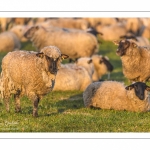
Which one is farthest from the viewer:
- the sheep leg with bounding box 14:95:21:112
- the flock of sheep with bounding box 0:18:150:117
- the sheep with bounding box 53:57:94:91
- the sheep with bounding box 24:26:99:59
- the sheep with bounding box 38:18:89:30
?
the sheep with bounding box 38:18:89:30

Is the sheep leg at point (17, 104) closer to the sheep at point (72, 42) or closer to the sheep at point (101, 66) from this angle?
the sheep at point (101, 66)

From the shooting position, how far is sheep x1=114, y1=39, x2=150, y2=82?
14.6 m

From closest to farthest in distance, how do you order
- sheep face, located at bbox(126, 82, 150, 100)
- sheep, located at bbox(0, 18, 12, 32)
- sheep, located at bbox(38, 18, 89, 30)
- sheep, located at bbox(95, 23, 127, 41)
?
sheep face, located at bbox(126, 82, 150, 100) → sheep, located at bbox(95, 23, 127, 41) → sheep, located at bbox(0, 18, 12, 32) → sheep, located at bbox(38, 18, 89, 30)

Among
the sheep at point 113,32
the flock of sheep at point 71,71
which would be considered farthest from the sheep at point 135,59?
the sheep at point 113,32

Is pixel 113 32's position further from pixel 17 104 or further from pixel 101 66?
pixel 17 104

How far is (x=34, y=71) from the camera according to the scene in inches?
424

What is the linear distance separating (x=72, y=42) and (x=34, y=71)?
438 inches

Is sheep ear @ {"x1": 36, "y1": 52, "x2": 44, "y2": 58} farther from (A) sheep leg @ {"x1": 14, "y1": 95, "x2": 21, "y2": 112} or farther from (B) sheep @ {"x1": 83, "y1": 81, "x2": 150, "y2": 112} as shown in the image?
(B) sheep @ {"x1": 83, "y1": 81, "x2": 150, "y2": 112}

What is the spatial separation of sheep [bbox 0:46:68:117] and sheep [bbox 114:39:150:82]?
418 cm

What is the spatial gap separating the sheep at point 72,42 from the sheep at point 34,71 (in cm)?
1044

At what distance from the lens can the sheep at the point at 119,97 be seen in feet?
40.0

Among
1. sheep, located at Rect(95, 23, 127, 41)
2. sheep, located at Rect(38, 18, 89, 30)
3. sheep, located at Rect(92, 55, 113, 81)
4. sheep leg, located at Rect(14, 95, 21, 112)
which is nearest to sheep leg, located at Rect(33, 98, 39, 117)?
sheep leg, located at Rect(14, 95, 21, 112)
